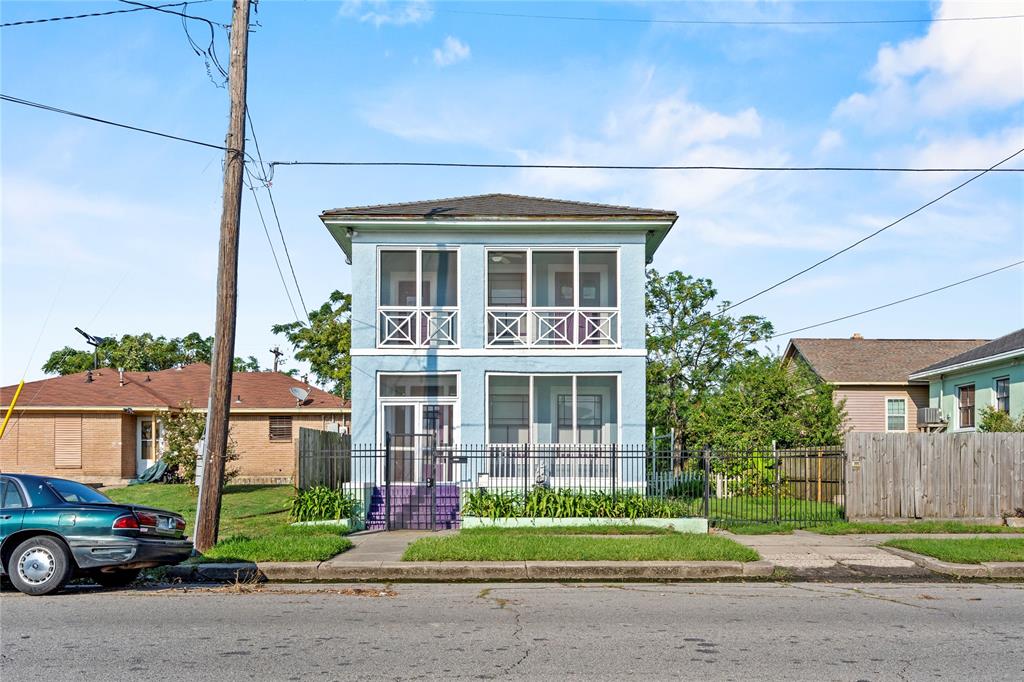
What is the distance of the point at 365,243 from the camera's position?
19297 millimetres

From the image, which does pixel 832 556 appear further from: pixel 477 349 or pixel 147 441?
pixel 147 441

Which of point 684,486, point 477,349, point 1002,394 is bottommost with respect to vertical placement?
point 684,486

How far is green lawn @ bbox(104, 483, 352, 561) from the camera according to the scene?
12.4 meters

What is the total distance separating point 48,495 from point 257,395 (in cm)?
2196

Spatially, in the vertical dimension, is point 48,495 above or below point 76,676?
above

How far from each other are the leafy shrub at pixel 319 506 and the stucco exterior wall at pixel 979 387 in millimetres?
19574

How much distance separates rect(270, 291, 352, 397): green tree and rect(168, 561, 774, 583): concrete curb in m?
20.0

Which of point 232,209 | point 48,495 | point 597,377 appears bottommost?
point 48,495

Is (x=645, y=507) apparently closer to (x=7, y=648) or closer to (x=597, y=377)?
(x=597, y=377)

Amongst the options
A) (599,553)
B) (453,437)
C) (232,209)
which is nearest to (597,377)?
(453,437)

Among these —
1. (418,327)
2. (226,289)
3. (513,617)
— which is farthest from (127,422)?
(513,617)

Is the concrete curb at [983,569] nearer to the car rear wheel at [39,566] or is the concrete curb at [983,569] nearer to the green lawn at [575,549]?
the green lawn at [575,549]

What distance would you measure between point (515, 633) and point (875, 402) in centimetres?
2876

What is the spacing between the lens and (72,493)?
10.7m
